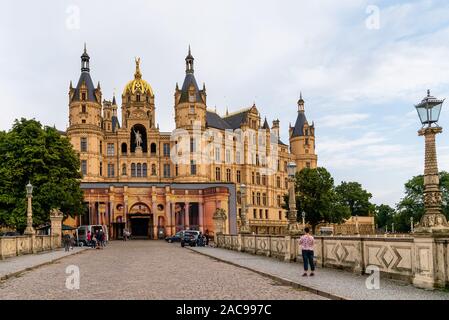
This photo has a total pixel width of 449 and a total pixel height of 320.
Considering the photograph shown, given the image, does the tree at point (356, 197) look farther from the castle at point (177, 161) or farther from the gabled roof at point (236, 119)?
the gabled roof at point (236, 119)

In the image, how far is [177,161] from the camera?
289 feet

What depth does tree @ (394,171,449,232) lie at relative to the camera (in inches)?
3397

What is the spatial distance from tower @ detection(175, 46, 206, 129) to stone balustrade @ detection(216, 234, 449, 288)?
63.5 metres

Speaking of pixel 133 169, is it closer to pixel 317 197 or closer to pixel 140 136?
pixel 140 136

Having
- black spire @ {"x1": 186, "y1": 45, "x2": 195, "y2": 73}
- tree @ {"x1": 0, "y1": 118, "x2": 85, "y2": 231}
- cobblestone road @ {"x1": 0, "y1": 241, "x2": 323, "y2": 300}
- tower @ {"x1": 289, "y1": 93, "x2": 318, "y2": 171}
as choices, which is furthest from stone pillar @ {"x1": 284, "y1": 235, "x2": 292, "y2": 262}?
tower @ {"x1": 289, "y1": 93, "x2": 318, "y2": 171}

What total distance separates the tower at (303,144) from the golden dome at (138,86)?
29.7 meters

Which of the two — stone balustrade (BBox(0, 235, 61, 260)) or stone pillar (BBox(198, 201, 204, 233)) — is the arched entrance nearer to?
stone pillar (BBox(198, 201, 204, 233))

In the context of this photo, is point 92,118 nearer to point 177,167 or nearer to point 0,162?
point 177,167

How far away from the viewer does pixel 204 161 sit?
87.9 meters

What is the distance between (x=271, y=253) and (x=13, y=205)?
88.8 ft

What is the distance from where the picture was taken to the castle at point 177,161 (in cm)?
7350

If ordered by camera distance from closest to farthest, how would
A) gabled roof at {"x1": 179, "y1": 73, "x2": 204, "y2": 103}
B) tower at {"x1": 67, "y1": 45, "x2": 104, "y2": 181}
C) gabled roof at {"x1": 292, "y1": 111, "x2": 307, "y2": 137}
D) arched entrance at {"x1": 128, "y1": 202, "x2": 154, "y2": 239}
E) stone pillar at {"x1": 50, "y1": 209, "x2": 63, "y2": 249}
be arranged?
stone pillar at {"x1": 50, "y1": 209, "x2": 63, "y2": 249}, arched entrance at {"x1": 128, "y1": 202, "x2": 154, "y2": 239}, tower at {"x1": 67, "y1": 45, "x2": 104, "y2": 181}, gabled roof at {"x1": 179, "y1": 73, "x2": 204, "y2": 103}, gabled roof at {"x1": 292, "y1": 111, "x2": 307, "y2": 137}

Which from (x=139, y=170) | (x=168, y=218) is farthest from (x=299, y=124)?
(x=168, y=218)

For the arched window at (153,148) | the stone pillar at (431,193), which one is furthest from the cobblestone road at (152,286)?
the arched window at (153,148)
